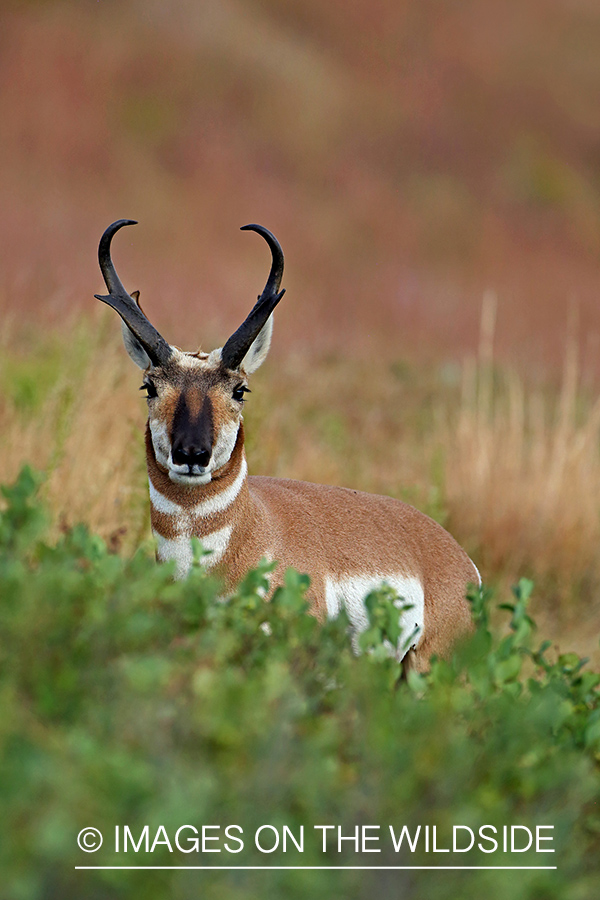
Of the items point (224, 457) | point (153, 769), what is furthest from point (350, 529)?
point (153, 769)

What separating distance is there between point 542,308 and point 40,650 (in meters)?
17.3

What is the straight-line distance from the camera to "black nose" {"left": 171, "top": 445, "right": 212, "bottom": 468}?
379 centimetres

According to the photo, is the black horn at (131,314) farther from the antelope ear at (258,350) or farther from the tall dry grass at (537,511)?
the tall dry grass at (537,511)

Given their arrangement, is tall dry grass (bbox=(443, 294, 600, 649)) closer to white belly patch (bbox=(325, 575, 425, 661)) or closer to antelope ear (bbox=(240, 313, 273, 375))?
white belly patch (bbox=(325, 575, 425, 661))

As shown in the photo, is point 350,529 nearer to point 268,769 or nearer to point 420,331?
point 268,769

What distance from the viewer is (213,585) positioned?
105 inches

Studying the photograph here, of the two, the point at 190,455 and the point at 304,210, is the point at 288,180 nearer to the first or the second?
the point at 304,210

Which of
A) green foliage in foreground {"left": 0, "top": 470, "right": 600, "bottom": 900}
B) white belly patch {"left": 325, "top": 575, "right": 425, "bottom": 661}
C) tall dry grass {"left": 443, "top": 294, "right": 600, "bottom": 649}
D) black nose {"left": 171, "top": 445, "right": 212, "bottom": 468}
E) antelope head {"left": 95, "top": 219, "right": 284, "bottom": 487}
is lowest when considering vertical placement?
green foliage in foreground {"left": 0, "top": 470, "right": 600, "bottom": 900}

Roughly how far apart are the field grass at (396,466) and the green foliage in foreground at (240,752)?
2.96 m

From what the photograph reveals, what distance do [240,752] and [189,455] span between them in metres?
1.98

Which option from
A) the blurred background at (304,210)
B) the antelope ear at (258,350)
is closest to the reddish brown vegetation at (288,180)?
the blurred background at (304,210)

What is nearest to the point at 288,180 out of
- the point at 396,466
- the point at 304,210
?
the point at 304,210

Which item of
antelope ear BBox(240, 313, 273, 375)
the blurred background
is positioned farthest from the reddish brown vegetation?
antelope ear BBox(240, 313, 273, 375)

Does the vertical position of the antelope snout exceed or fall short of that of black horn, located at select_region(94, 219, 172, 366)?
it falls short
